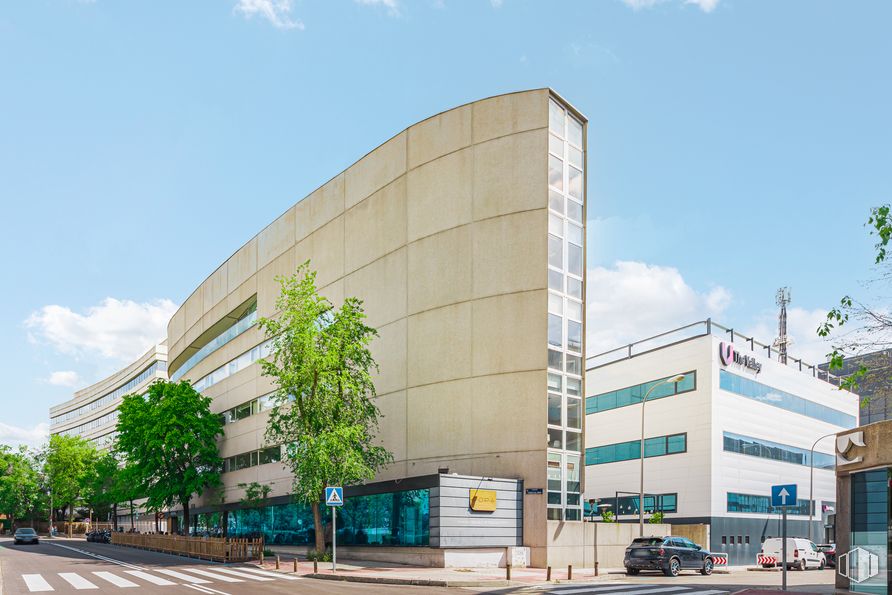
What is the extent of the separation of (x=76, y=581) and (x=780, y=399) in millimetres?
51404

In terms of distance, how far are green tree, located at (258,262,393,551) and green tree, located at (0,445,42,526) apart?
3241 inches

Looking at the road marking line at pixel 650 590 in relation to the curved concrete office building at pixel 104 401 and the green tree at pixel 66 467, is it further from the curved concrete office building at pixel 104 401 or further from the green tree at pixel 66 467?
the curved concrete office building at pixel 104 401

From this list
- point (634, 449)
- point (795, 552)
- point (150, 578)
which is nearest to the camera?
point (150, 578)

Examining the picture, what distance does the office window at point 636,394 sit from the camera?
53.3 meters

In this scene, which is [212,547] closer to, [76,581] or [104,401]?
[76,581]

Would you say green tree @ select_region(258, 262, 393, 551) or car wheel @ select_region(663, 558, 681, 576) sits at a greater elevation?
green tree @ select_region(258, 262, 393, 551)

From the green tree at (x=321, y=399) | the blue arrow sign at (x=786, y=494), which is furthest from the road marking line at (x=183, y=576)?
the blue arrow sign at (x=786, y=494)

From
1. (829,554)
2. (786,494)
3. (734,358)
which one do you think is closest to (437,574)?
(786,494)

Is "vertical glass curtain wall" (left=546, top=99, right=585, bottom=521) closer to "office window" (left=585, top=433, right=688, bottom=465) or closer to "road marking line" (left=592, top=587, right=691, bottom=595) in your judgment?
"road marking line" (left=592, top=587, right=691, bottom=595)

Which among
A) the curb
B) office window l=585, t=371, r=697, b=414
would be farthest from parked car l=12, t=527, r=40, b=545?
the curb

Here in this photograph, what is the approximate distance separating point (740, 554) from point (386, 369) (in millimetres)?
29020

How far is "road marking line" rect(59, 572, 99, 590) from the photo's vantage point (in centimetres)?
2283

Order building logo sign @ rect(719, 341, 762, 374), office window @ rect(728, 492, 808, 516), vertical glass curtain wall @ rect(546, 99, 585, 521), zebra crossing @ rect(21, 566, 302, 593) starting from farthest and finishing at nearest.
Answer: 1. office window @ rect(728, 492, 808, 516)
2. building logo sign @ rect(719, 341, 762, 374)
3. vertical glass curtain wall @ rect(546, 99, 585, 521)
4. zebra crossing @ rect(21, 566, 302, 593)

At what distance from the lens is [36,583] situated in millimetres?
24031
